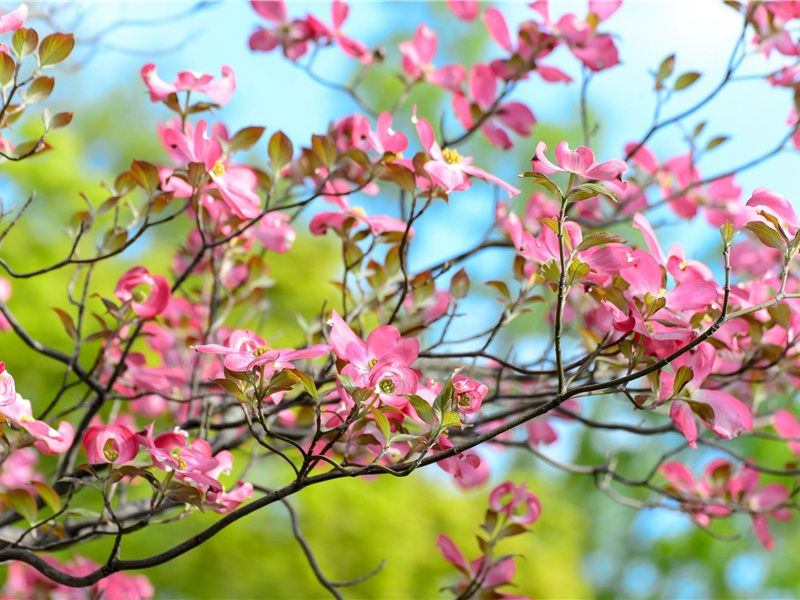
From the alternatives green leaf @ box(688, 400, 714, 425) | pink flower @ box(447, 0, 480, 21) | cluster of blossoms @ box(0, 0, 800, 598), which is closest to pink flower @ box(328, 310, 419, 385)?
cluster of blossoms @ box(0, 0, 800, 598)

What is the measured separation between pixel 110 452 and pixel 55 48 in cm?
34

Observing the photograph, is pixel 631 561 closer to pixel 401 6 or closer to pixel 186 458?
pixel 401 6

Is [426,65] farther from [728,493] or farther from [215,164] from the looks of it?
[728,493]

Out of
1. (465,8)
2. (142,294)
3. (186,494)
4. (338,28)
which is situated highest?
(465,8)

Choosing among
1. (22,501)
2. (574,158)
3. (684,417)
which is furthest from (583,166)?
(22,501)

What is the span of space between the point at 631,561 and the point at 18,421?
9017 mm

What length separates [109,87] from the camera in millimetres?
9320

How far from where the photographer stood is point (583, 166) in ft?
2.07

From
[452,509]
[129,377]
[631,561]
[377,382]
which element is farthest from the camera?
[631,561]

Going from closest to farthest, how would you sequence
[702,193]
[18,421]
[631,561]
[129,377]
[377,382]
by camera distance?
[377,382], [18,421], [129,377], [702,193], [631,561]

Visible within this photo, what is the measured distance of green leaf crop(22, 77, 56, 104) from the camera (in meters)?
0.81

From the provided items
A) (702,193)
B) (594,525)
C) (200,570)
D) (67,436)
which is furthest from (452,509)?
(67,436)

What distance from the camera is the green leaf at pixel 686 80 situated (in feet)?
3.87

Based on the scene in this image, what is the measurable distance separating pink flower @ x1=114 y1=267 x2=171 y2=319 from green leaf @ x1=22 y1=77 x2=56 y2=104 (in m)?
0.19
